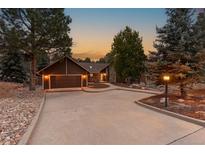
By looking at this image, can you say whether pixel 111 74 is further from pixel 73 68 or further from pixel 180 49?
pixel 180 49

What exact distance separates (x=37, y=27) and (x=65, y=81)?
532 centimetres

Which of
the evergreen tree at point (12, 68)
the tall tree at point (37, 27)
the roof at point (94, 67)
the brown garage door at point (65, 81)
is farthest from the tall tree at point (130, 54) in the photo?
the evergreen tree at point (12, 68)

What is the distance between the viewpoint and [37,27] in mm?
10906

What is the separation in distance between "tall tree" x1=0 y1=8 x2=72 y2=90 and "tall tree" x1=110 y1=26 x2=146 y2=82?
7.55 meters

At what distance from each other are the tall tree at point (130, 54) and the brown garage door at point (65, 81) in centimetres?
504

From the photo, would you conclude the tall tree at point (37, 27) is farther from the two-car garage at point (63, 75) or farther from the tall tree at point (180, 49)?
the tall tree at point (180, 49)

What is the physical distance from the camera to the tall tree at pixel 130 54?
1819 cm

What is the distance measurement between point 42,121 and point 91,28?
5081 mm

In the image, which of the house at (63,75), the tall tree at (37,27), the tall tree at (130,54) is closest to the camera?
the tall tree at (37,27)

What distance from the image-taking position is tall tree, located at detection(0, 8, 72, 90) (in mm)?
10727

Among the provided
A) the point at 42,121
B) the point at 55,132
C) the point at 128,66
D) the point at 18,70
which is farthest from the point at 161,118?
the point at 18,70

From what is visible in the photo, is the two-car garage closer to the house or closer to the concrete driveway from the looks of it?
the house

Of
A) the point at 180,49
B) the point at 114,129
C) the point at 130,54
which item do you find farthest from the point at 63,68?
the point at 114,129

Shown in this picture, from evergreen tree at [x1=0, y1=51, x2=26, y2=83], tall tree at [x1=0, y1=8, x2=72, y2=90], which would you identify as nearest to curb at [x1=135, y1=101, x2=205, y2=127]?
tall tree at [x1=0, y1=8, x2=72, y2=90]
